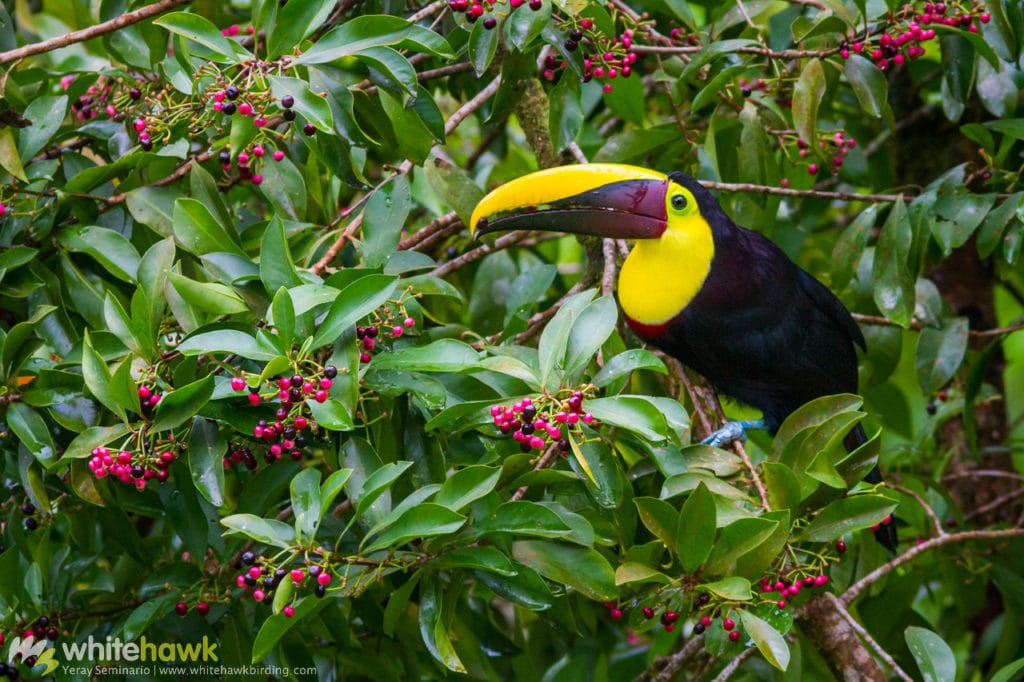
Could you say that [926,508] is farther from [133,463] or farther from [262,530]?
[133,463]

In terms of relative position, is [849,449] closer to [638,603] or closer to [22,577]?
[638,603]

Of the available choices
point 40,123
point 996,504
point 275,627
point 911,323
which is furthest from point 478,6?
point 996,504

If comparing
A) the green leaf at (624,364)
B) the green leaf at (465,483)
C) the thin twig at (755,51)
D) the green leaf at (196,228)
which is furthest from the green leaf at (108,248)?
the thin twig at (755,51)

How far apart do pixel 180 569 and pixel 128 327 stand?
2.22 feet

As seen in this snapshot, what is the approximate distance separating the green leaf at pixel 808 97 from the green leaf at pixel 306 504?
1651 millimetres

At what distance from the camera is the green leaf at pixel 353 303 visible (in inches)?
88.3

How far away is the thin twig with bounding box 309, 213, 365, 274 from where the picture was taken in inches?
111

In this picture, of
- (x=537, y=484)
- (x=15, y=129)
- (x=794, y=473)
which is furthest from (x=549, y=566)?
(x=15, y=129)

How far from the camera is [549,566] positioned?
2.37 meters

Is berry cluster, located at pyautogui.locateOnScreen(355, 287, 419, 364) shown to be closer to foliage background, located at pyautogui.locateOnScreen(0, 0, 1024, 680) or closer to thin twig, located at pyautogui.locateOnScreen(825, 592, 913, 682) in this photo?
foliage background, located at pyautogui.locateOnScreen(0, 0, 1024, 680)

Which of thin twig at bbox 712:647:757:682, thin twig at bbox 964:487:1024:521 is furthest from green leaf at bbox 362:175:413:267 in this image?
thin twig at bbox 964:487:1024:521

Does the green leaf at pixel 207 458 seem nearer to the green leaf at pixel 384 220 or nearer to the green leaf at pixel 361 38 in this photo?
the green leaf at pixel 384 220

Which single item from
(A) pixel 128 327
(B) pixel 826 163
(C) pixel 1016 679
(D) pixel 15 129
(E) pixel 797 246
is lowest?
(C) pixel 1016 679

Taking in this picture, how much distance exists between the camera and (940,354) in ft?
11.0
